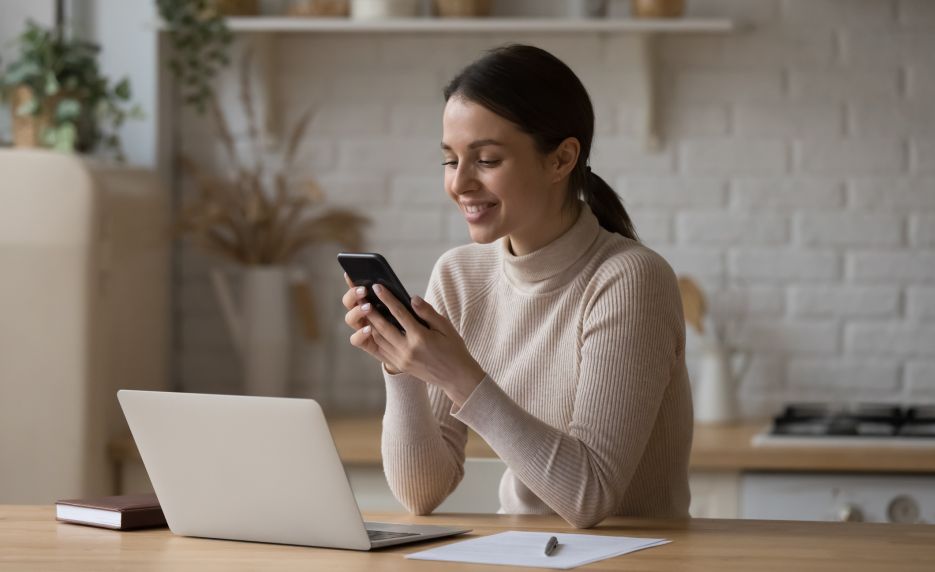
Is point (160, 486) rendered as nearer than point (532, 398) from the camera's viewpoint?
Yes

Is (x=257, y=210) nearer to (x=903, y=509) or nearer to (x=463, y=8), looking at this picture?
(x=463, y=8)

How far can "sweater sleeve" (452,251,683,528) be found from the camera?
1.68 m

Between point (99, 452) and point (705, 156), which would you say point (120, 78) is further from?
point (705, 156)

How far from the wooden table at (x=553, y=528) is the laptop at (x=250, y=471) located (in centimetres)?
2

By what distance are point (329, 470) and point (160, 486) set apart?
0.26 meters

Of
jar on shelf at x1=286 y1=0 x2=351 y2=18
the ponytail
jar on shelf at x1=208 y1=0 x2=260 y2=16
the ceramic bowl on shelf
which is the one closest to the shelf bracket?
the ceramic bowl on shelf

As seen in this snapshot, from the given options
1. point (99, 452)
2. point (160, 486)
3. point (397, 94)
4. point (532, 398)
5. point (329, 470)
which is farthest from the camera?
point (397, 94)

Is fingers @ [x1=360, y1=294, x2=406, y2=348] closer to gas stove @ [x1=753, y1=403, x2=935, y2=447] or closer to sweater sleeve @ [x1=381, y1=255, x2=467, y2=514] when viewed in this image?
sweater sleeve @ [x1=381, y1=255, x2=467, y2=514]

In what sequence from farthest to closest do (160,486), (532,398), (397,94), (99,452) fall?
(397,94) → (99,452) → (532,398) → (160,486)

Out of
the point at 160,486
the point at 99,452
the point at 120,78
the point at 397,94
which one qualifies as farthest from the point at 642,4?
the point at 160,486

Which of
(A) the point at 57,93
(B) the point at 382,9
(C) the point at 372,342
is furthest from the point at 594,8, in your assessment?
(C) the point at 372,342

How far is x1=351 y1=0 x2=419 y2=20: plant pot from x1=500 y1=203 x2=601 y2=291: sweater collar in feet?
4.13

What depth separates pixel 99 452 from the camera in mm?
2814

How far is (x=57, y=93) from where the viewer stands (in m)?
2.96
